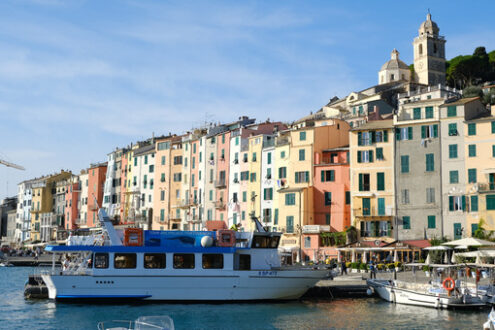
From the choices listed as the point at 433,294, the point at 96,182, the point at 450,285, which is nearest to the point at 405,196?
the point at 433,294

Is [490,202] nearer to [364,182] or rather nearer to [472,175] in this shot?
[472,175]

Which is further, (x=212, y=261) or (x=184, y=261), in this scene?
(x=212, y=261)

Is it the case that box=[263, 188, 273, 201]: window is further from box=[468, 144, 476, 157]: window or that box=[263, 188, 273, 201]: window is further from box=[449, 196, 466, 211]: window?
box=[468, 144, 476, 157]: window

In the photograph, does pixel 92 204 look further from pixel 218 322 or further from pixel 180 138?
pixel 218 322

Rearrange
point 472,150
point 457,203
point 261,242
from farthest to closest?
point 457,203, point 472,150, point 261,242

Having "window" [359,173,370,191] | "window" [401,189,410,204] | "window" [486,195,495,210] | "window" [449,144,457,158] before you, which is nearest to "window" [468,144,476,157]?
"window" [449,144,457,158]

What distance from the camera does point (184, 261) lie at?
37000 millimetres

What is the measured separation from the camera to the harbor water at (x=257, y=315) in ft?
99.0

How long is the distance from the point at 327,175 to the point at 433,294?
2810 centimetres

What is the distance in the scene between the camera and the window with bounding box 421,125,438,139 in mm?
54969

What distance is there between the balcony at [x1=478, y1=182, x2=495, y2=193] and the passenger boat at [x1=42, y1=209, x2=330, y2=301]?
1993 cm

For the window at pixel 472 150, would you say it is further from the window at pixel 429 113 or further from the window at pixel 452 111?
the window at pixel 429 113

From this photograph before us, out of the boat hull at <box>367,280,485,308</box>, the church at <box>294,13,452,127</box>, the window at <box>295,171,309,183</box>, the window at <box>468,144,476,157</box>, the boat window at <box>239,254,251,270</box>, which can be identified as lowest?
the boat hull at <box>367,280,485,308</box>

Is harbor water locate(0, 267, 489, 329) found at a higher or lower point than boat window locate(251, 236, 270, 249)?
lower
